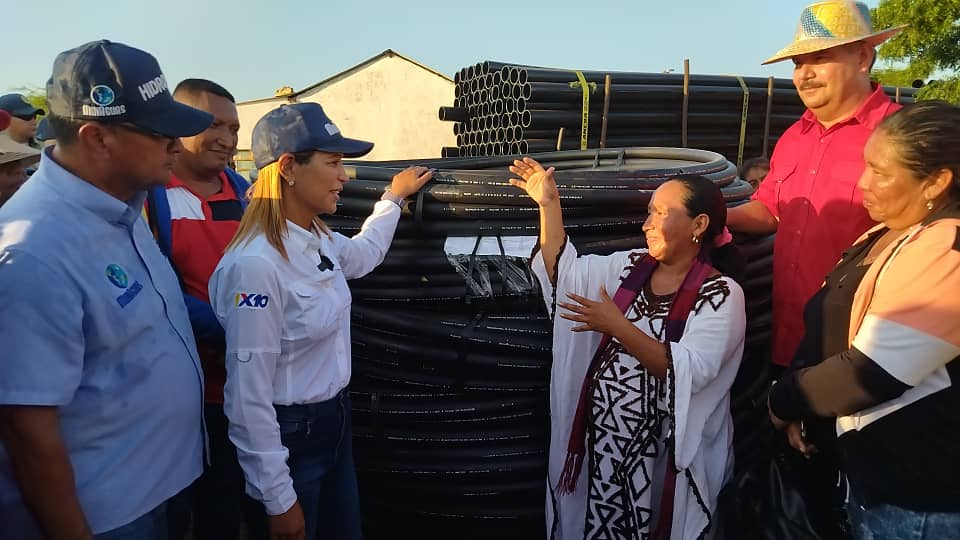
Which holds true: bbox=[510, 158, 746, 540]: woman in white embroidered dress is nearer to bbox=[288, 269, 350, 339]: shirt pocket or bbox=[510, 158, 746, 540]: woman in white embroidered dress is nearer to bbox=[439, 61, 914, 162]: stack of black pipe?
bbox=[288, 269, 350, 339]: shirt pocket

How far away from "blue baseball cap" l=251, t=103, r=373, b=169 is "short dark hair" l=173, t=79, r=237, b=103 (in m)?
0.67

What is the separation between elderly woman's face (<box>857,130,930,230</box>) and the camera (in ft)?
5.37

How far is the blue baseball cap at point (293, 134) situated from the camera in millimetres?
1825

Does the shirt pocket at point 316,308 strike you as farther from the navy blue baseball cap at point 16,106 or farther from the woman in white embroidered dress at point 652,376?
the navy blue baseball cap at point 16,106

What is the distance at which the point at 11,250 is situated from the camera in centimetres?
121

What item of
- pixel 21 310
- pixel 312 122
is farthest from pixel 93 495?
pixel 312 122

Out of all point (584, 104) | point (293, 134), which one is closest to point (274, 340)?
point (293, 134)

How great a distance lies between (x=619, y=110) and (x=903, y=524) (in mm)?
5254

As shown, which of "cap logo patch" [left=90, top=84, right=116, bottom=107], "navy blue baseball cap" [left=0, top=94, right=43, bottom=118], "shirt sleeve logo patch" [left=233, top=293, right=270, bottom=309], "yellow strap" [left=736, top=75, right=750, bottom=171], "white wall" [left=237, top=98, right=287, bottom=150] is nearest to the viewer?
"cap logo patch" [left=90, top=84, right=116, bottom=107]

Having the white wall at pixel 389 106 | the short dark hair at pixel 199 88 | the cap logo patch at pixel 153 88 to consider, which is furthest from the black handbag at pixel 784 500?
the white wall at pixel 389 106

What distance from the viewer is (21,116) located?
4359 millimetres

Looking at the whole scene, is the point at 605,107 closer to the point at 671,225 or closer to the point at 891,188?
the point at 671,225

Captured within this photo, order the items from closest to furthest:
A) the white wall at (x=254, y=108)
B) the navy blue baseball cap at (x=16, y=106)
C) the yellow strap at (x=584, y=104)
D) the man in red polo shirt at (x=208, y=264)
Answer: the man in red polo shirt at (x=208, y=264)
the navy blue baseball cap at (x=16, y=106)
the yellow strap at (x=584, y=104)
the white wall at (x=254, y=108)

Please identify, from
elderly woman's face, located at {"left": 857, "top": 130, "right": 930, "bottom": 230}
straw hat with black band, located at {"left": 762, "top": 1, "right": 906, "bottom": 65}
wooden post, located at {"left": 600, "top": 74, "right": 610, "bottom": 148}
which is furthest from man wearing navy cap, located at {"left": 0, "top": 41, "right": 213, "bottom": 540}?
wooden post, located at {"left": 600, "top": 74, "right": 610, "bottom": 148}
